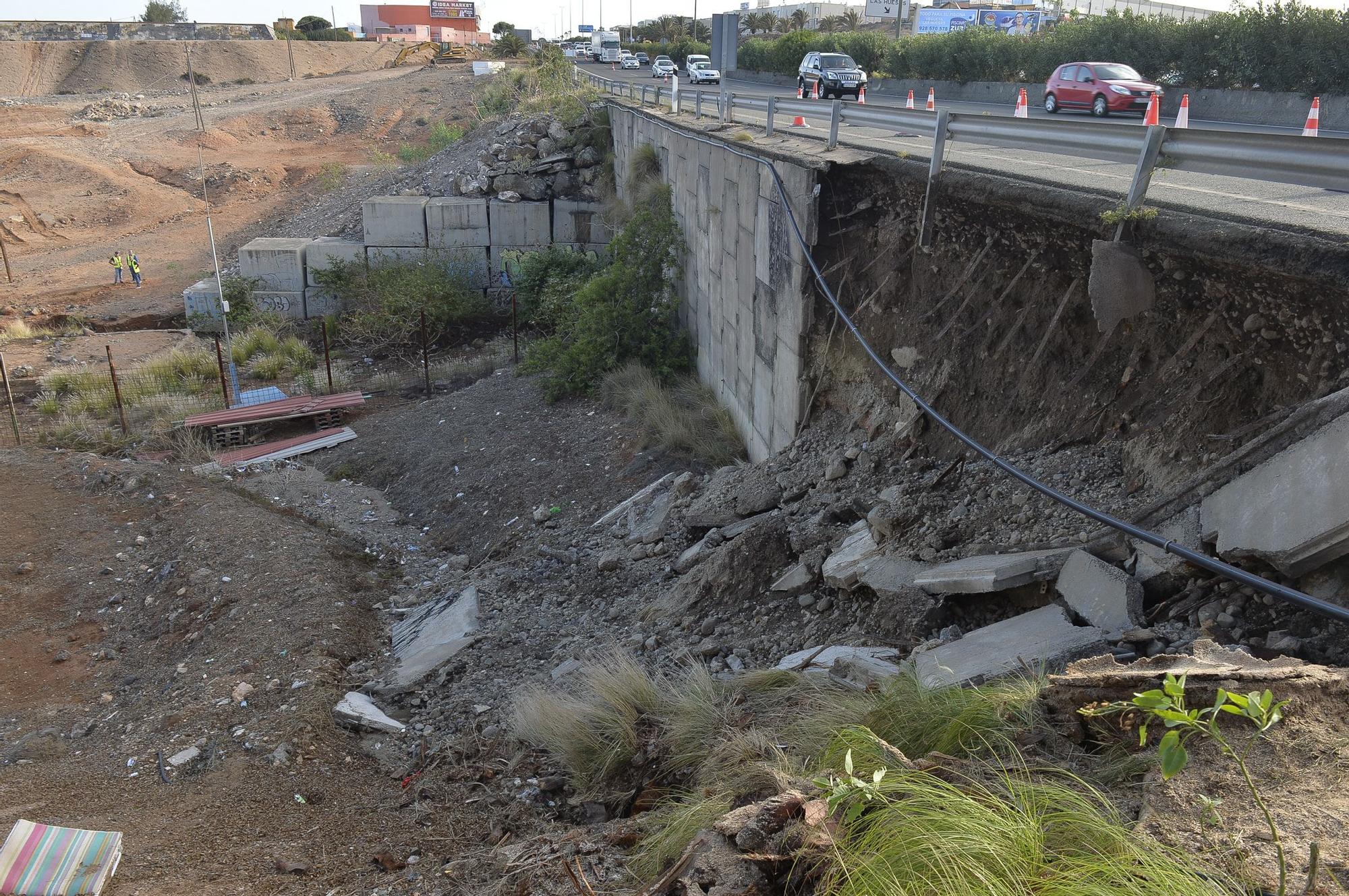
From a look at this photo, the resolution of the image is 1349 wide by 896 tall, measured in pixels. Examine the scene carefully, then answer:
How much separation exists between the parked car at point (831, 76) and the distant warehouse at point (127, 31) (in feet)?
251

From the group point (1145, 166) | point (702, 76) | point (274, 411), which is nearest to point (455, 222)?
point (274, 411)

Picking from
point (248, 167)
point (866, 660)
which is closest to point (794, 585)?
point (866, 660)

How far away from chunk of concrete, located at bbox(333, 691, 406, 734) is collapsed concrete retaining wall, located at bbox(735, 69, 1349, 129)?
59.1 feet

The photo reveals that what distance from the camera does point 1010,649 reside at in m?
4.30

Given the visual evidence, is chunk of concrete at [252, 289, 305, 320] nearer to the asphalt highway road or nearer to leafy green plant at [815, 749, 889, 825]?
the asphalt highway road

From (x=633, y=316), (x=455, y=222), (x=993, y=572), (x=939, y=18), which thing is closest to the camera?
(x=993, y=572)

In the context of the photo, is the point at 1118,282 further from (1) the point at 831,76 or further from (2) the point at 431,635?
(1) the point at 831,76

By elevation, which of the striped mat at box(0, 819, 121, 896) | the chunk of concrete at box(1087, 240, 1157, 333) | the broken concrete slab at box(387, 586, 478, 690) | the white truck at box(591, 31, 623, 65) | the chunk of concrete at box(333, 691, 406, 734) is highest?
the white truck at box(591, 31, 623, 65)

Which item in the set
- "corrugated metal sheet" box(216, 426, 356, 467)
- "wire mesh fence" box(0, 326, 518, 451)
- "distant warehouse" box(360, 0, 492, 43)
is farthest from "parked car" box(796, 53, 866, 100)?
"distant warehouse" box(360, 0, 492, 43)

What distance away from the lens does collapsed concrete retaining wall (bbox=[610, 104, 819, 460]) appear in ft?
29.3

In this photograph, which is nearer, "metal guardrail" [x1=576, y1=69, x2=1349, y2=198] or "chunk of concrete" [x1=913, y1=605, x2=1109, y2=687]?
"chunk of concrete" [x1=913, y1=605, x2=1109, y2=687]

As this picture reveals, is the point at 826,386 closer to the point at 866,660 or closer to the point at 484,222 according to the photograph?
the point at 866,660

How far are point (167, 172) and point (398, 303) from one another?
2918 cm

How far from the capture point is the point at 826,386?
8664mm
